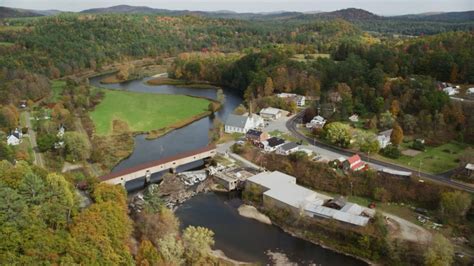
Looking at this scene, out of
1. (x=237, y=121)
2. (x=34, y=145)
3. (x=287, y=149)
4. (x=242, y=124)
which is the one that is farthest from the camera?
(x=237, y=121)

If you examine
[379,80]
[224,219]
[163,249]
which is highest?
[379,80]

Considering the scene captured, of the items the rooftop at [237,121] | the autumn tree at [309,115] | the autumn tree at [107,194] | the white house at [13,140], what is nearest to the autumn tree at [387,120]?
the autumn tree at [309,115]

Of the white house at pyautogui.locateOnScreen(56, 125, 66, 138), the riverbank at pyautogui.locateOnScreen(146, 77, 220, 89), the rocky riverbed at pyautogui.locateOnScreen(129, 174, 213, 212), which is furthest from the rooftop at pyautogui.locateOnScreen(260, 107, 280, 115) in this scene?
the riverbank at pyautogui.locateOnScreen(146, 77, 220, 89)

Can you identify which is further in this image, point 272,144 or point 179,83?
point 179,83

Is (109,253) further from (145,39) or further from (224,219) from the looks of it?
(145,39)

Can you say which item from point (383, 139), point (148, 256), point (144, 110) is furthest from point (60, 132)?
point (383, 139)

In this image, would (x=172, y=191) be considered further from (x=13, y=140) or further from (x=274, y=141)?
(x=13, y=140)

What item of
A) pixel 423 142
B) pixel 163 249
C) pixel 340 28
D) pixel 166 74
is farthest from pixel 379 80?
pixel 340 28
